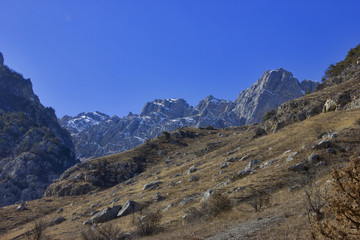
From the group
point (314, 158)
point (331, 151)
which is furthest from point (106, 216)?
point (331, 151)

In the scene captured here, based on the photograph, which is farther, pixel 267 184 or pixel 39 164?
pixel 39 164

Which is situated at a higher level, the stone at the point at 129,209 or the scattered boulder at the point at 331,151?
the scattered boulder at the point at 331,151

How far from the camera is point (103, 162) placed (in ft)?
214

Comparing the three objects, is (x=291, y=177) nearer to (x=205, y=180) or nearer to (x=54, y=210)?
(x=205, y=180)

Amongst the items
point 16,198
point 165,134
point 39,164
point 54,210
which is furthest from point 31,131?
point 54,210

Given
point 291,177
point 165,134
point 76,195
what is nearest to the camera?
point 291,177

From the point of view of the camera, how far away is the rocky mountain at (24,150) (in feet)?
349

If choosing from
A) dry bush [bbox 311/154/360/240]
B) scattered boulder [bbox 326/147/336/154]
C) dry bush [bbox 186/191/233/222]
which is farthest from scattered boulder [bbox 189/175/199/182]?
dry bush [bbox 311/154/360/240]

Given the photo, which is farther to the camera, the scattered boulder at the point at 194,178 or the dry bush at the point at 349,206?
the scattered boulder at the point at 194,178

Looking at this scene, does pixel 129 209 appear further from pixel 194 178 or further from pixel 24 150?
pixel 24 150

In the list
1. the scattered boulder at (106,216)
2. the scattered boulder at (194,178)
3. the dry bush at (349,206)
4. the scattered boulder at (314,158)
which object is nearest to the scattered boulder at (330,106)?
the scattered boulder at (314,158)

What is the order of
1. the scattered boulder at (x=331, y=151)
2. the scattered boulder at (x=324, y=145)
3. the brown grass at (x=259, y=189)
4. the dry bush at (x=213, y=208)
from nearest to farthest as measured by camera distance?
the brown grass at (x=259, y=189)
the dry bush at (x=213, y=208)
the scattered boulder at (x=331, y=151)
the scattered boulder at (x=324, y=145)

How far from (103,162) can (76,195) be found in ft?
41.4

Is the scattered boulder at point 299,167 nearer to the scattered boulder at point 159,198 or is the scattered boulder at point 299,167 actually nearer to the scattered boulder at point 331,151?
the scattered boulder at point 331,151
